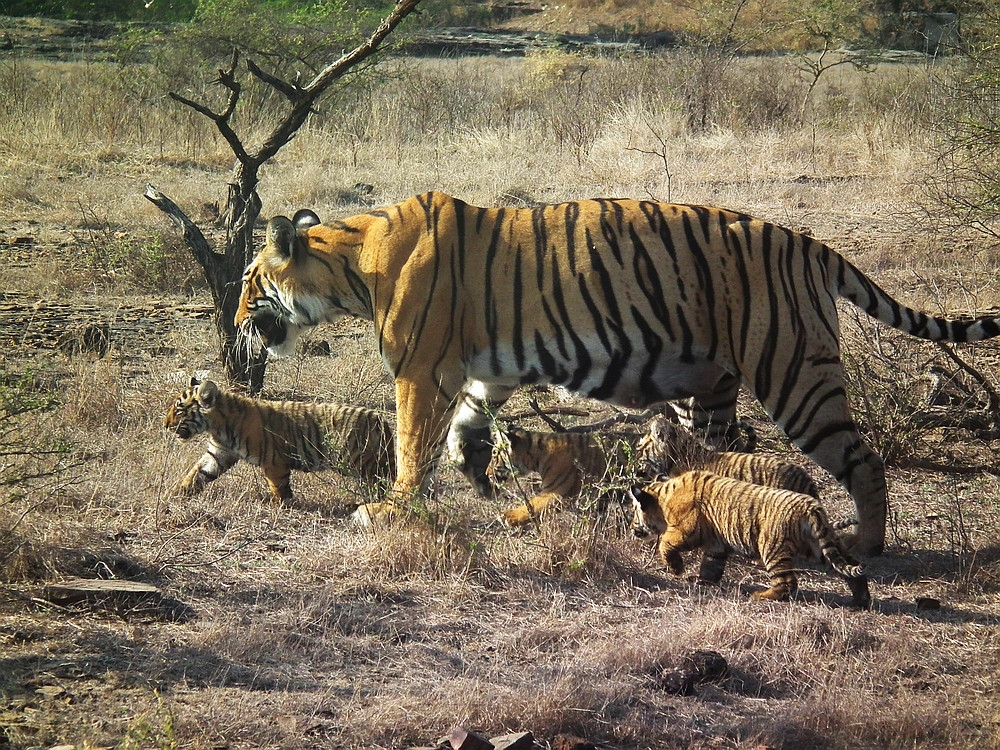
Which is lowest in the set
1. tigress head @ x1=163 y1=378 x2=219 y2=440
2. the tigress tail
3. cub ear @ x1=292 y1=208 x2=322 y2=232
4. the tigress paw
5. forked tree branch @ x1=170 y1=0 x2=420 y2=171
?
the tigress paw

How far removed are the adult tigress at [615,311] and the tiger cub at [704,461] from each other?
182 mm

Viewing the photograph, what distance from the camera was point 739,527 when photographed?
210 inches

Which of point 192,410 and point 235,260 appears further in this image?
point 235,260

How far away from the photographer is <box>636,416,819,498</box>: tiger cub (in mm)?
5824

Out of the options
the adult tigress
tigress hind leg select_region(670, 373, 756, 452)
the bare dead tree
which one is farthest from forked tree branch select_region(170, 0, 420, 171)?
tigress hind leg select_region(670, 373, 756, 452)

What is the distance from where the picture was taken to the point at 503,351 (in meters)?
6.09

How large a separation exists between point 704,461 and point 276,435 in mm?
2453

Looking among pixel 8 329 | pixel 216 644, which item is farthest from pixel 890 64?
pixel 216 644

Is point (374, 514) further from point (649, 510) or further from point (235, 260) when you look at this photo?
point (235, 260)

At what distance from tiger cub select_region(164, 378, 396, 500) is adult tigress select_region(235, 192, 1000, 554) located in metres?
0.87

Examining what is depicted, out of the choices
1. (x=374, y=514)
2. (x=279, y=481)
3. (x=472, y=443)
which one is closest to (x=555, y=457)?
(x=472, y=443)

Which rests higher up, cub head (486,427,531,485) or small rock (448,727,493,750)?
cub head (486,427,531,485)

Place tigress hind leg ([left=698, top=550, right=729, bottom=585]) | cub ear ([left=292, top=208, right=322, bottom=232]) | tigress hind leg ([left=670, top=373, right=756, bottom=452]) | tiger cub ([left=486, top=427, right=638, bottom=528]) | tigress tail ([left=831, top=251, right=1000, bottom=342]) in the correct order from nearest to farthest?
tigress hind leg ([left=698, top=550, right=729, bottom=585]), tigress tail ([left=831, top=251, right=1000, bottom=342]), tigress hind leg ([left=670, top=373, right=756, bottom=452]), tiger cub ([left=486, top=427, right=638, bottom=528]), cub ear ([left=292, top=208, right=322, bottom=232])

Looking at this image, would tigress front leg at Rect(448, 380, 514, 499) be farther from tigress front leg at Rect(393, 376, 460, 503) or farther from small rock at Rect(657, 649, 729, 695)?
small rock at Rect(657, 649, 729, 695)
